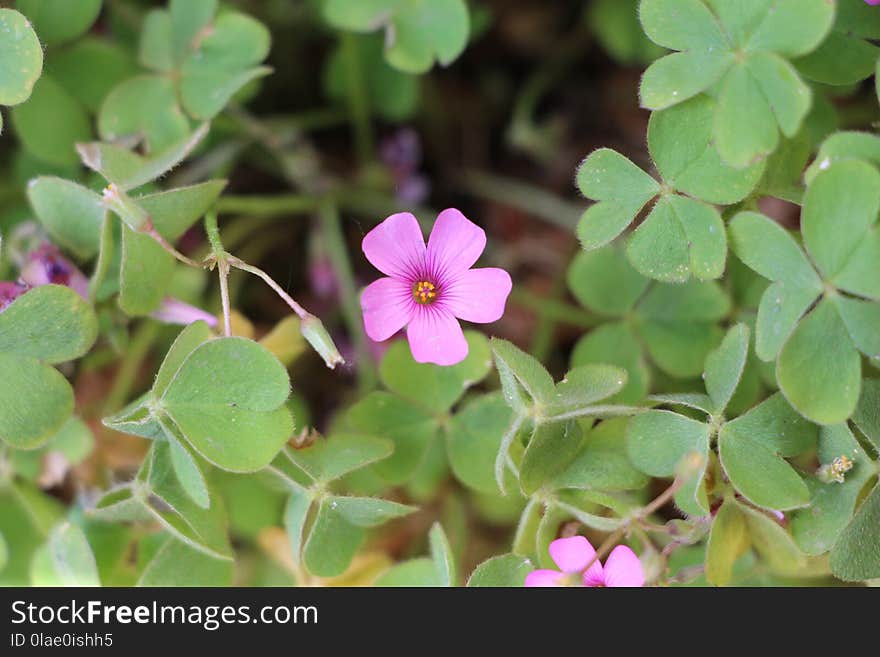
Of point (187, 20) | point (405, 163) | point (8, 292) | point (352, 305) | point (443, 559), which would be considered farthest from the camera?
point (405, 163)

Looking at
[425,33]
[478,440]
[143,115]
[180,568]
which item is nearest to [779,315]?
[478,440]

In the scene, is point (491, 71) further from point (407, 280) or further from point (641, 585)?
point (641, 585)

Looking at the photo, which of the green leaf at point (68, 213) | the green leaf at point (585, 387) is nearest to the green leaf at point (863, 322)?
the green leaf at point (585, 387)

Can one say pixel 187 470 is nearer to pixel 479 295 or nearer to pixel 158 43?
pixel 479 295

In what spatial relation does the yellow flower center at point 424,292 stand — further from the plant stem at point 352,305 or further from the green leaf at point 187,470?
the plant stem at point 352,305

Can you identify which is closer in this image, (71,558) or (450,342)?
(450,342)

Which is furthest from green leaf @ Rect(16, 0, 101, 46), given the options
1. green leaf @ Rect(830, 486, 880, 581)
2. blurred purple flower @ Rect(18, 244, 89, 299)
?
green leaf @ Rect(830, 486, 880, 581)
